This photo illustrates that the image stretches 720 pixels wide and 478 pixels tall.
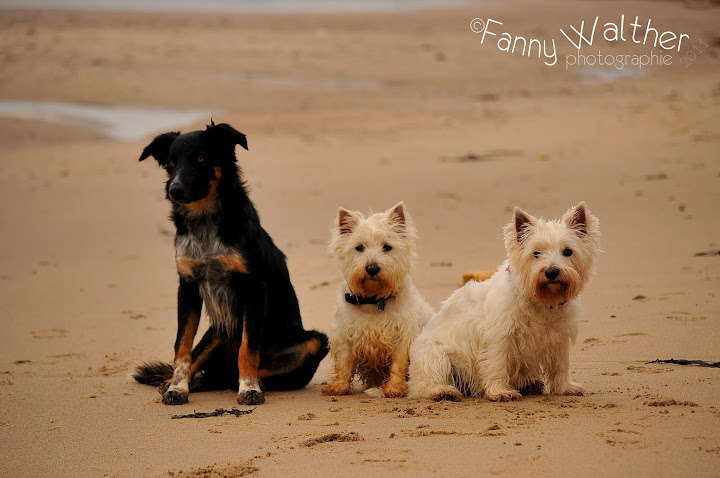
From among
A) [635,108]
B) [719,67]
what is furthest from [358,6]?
[635,108]

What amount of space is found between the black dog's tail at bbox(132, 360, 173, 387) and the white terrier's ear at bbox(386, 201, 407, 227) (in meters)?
2.01

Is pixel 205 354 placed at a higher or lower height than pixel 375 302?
lower

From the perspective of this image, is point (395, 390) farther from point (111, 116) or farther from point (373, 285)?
point (111, 116)

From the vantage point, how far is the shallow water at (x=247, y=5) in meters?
49.2

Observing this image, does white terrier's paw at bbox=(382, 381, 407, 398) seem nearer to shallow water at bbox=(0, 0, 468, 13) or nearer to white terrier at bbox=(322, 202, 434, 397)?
white terrier at bbox=(322, 202, 434, 397)

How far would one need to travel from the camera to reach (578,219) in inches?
212

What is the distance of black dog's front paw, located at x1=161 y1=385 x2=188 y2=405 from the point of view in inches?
235

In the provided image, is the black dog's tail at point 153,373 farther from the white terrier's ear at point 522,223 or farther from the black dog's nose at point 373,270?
the white terrier's ear at point 522,223

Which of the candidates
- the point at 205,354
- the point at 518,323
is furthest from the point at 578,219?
the point at 205,354

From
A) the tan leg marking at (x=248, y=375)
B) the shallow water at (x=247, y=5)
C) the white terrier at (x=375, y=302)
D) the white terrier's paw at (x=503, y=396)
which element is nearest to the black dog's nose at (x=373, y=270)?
the white terrier at (x=375, y=302)

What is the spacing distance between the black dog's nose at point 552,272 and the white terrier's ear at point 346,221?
153cm

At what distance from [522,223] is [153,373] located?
9.68 ft

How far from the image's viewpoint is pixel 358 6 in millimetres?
51625

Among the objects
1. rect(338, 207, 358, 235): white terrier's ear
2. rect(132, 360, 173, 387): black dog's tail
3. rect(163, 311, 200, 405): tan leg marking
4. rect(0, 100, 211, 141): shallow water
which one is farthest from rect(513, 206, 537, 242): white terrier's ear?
rect(0, 100, 211, 141): shallow water
